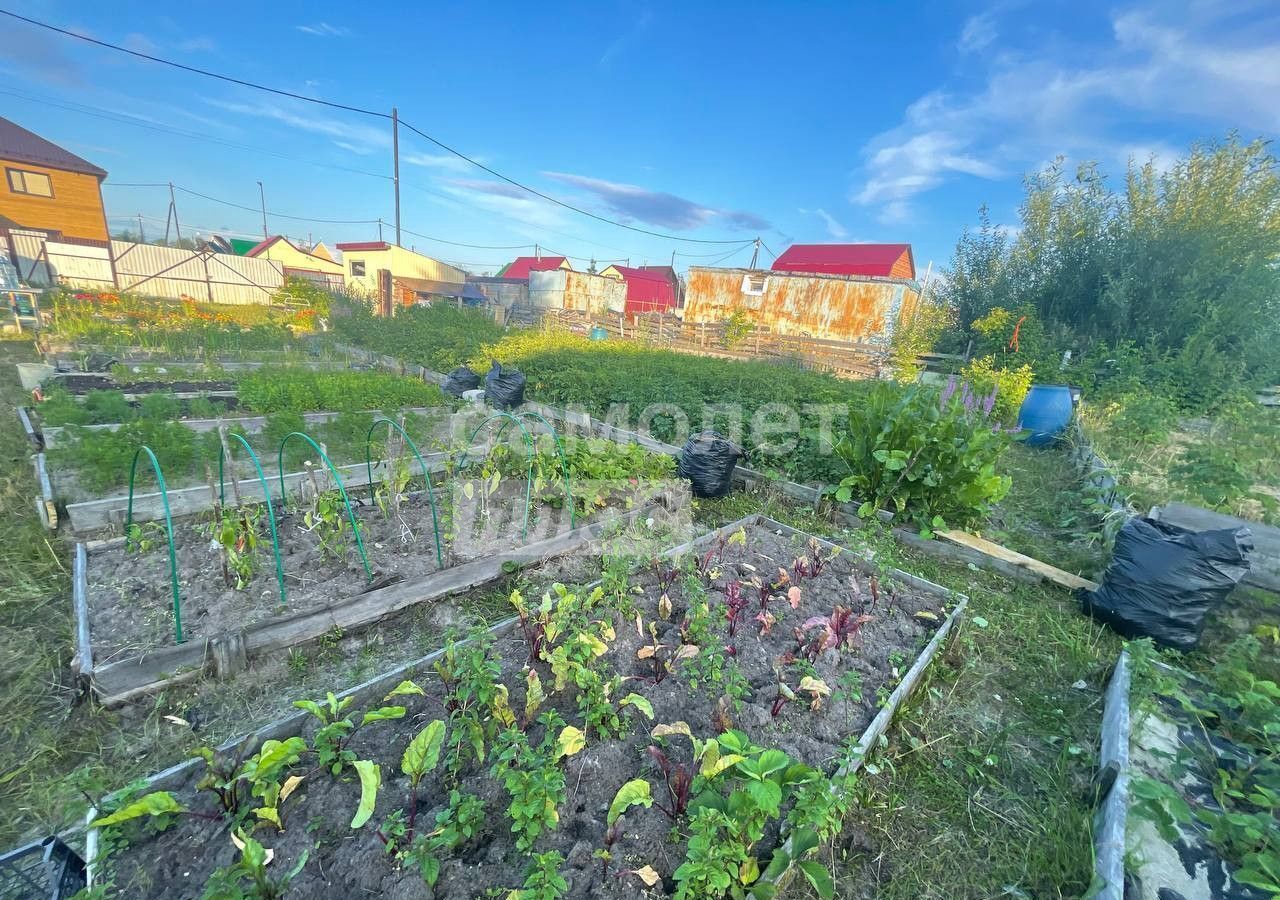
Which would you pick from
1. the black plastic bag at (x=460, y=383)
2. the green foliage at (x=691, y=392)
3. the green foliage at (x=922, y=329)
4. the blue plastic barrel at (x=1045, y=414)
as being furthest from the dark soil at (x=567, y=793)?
the green foliage at (x=922, y=329)

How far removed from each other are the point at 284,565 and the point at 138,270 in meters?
26.6

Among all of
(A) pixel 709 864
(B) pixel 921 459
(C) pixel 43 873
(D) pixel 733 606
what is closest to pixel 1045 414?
(B) pixel 921 459

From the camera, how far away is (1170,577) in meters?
2.83

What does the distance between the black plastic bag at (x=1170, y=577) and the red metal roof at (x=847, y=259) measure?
21.9 m

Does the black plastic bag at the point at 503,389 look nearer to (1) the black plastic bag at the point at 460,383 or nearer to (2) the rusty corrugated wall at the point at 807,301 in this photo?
(1) the black plastic bag at the point at 460,383

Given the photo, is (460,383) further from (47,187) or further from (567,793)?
(47,187)

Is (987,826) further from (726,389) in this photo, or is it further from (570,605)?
(726,389)

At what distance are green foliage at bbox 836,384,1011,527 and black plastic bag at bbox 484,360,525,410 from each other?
4516mm

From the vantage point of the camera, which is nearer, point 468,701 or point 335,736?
point 335,736

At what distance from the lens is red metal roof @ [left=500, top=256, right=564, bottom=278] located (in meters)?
38.5

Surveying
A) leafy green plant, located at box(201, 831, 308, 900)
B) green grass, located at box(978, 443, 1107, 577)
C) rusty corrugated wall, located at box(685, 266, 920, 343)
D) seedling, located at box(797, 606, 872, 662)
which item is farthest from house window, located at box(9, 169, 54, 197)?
green grass, located at box(978, 443, 1107, 577)

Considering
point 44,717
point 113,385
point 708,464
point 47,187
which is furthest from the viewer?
point 47,187

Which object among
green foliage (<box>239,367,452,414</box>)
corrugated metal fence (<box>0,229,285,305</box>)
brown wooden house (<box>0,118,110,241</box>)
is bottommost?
green foliage (<box>239,367,452,414</box>)

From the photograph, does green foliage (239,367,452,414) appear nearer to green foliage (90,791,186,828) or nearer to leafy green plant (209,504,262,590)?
leafy green plant (209,504,262,590)
